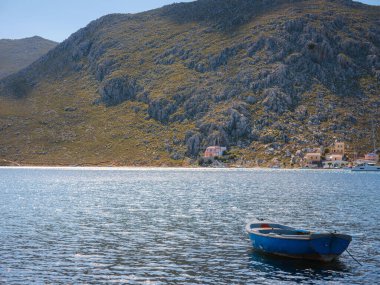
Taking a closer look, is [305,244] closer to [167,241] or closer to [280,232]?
[280,232]

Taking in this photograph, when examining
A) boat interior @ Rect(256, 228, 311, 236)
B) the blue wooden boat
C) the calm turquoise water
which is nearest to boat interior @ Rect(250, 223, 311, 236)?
boat interior @ Rect(256, 228, 311, 236)

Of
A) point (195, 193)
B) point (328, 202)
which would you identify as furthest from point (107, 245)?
point (195, 193)

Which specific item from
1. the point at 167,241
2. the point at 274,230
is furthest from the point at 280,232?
the point at 167,241

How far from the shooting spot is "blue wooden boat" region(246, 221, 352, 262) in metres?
38.7

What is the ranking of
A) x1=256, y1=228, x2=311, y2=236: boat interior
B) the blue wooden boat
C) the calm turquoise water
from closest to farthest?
the calm turquoise water, the blue wooden boat, x1=256, y1=228, x2=311, y2=236: boat interior

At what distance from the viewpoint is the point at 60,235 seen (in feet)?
170

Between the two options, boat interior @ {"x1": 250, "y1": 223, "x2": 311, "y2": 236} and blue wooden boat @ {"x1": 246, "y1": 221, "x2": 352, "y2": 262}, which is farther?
boat interior @ {"x1": 250, "y1": 223, "x2": 311, "y2": 236}

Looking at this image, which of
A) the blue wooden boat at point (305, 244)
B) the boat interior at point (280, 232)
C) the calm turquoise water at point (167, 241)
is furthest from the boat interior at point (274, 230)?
the calm turquoise water at point (167, 241)

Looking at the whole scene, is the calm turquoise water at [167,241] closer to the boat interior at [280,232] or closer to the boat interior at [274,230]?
the boat interior at [274,230]

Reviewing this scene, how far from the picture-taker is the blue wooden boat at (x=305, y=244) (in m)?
38.7

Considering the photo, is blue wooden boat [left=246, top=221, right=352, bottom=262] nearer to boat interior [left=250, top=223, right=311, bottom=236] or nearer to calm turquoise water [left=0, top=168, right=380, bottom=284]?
calm turquoise water [left=0, top=168, right=380, bottom=284]

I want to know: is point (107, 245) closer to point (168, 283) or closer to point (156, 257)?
point (156, 257)

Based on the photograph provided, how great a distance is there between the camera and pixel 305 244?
39.3m

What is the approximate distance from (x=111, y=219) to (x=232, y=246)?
78.7 feet
